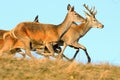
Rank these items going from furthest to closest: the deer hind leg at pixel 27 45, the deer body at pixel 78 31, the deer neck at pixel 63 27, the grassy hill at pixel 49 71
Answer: the deer body at pixel 78 31 < the deer neck at pixel 63 27 < the deer hind leg at pixel 27 45 < the grassy hill at pixel 49 71

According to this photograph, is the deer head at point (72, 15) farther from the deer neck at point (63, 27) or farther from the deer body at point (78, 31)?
the deer body at point (78, 31)

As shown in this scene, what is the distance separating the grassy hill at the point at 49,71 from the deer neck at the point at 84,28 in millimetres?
7823

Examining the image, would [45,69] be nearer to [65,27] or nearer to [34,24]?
[34,24]

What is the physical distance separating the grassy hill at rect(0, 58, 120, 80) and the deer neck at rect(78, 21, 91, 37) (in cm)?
782

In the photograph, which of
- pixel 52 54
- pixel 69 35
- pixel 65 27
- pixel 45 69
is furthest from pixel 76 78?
pixel 69 35

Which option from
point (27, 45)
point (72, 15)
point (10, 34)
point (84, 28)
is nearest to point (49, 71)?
point (27, 45)

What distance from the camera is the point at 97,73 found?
1478cm

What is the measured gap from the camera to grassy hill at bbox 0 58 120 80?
43.4 ft

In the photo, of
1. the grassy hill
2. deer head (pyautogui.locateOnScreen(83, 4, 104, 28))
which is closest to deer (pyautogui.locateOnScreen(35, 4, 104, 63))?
deer head (pyautogui.locateOnScreen(83, 4, 104, 28))

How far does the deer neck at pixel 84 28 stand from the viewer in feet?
77.3

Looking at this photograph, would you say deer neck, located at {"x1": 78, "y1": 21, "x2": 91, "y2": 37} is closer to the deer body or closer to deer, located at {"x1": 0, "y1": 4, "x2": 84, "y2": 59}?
the deer body

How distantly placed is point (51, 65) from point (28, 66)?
2.48 feet

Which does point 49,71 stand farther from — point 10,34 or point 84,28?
point 84,28

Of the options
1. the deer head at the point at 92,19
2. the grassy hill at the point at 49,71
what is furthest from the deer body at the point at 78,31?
the grassy hill at the point at 49,71
